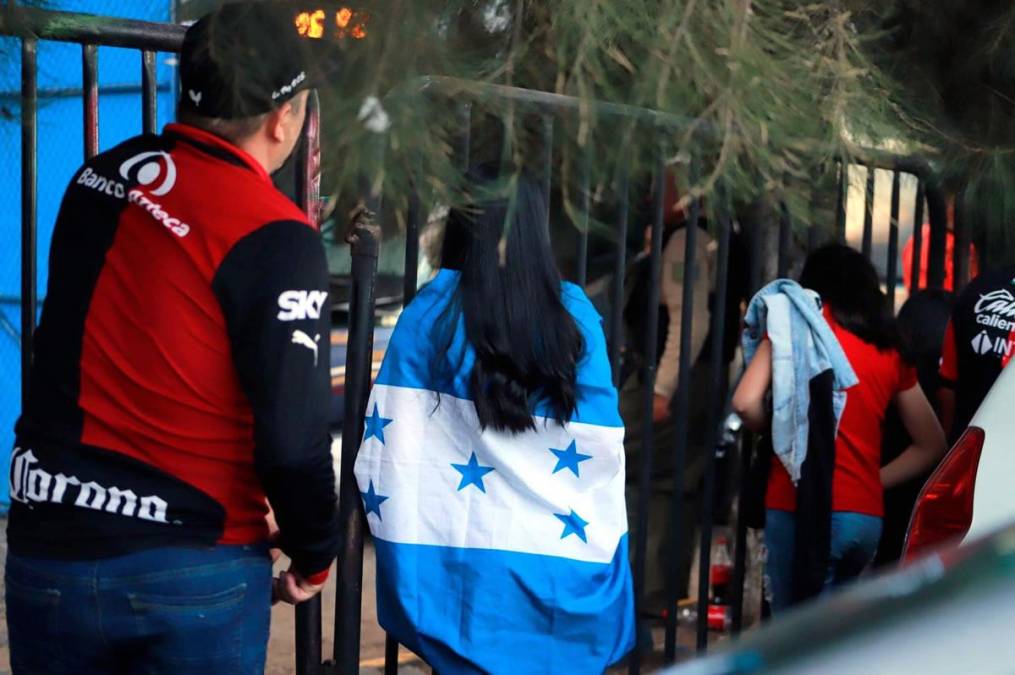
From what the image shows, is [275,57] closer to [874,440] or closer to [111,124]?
[874,440]

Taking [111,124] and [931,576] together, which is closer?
[931,576]

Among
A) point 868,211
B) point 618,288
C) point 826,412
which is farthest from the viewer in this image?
point 868,211

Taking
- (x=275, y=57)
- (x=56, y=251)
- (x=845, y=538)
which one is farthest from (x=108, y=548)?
(x=845, y=538)

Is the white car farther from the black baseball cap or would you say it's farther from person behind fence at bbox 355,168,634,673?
the black baseball cap

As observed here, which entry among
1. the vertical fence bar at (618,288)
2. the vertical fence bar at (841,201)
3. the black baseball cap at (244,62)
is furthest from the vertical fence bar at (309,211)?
the vertical fence bar at (841,201)

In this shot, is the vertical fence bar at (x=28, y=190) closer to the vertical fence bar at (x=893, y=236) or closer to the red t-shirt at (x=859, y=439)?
the red t-shirt at (x=859, y=439)

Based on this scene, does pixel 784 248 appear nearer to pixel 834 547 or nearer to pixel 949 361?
pixel 949 361

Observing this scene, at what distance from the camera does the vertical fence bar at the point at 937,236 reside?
4899 millimetres

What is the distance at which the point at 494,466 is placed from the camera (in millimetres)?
3004

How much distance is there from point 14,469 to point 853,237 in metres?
3.51

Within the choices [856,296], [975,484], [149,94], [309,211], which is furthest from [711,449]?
[149,94]

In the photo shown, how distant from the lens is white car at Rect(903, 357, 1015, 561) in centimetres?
300

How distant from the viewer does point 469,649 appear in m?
3.00

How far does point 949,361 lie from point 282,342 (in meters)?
2.78
